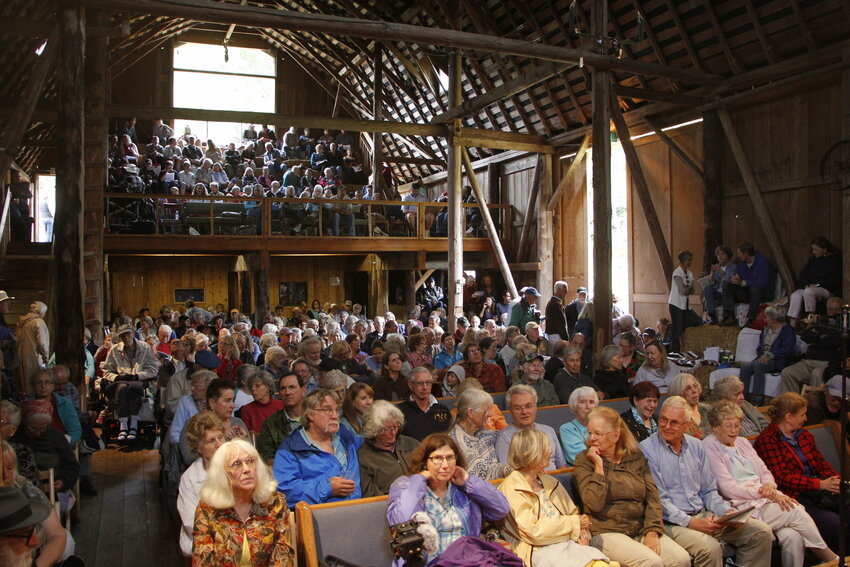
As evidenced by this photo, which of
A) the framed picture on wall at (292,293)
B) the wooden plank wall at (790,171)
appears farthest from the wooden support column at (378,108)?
the wooden plank wall at (790,171)

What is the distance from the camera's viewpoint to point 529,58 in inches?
489

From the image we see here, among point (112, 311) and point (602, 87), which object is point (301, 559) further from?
point (112, 311)

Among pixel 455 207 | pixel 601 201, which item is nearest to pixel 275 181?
pixel 455 207

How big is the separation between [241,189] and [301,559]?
1358 centimetres

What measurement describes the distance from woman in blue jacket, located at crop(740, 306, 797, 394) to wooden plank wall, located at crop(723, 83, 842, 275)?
6.78ft

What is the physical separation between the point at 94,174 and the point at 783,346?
29.6ft

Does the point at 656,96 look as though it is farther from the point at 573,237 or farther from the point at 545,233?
the point at 545,233

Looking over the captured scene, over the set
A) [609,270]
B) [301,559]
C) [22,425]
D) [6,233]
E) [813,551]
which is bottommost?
[813,551]

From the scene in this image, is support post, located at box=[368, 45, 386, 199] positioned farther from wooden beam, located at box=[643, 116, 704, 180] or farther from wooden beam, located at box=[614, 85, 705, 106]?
wooden beam, located at box=[614, 85, 705, 106]

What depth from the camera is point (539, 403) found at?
5727mm

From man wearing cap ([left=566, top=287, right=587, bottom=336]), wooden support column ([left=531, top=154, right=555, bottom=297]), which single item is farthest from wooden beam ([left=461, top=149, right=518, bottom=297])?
man wearing cap ([left=566, top=287, right=587, bottom=336])

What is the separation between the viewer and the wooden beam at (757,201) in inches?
353

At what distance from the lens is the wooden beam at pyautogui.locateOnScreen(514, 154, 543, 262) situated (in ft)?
45.7

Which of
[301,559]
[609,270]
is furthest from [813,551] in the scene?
[609,270]
